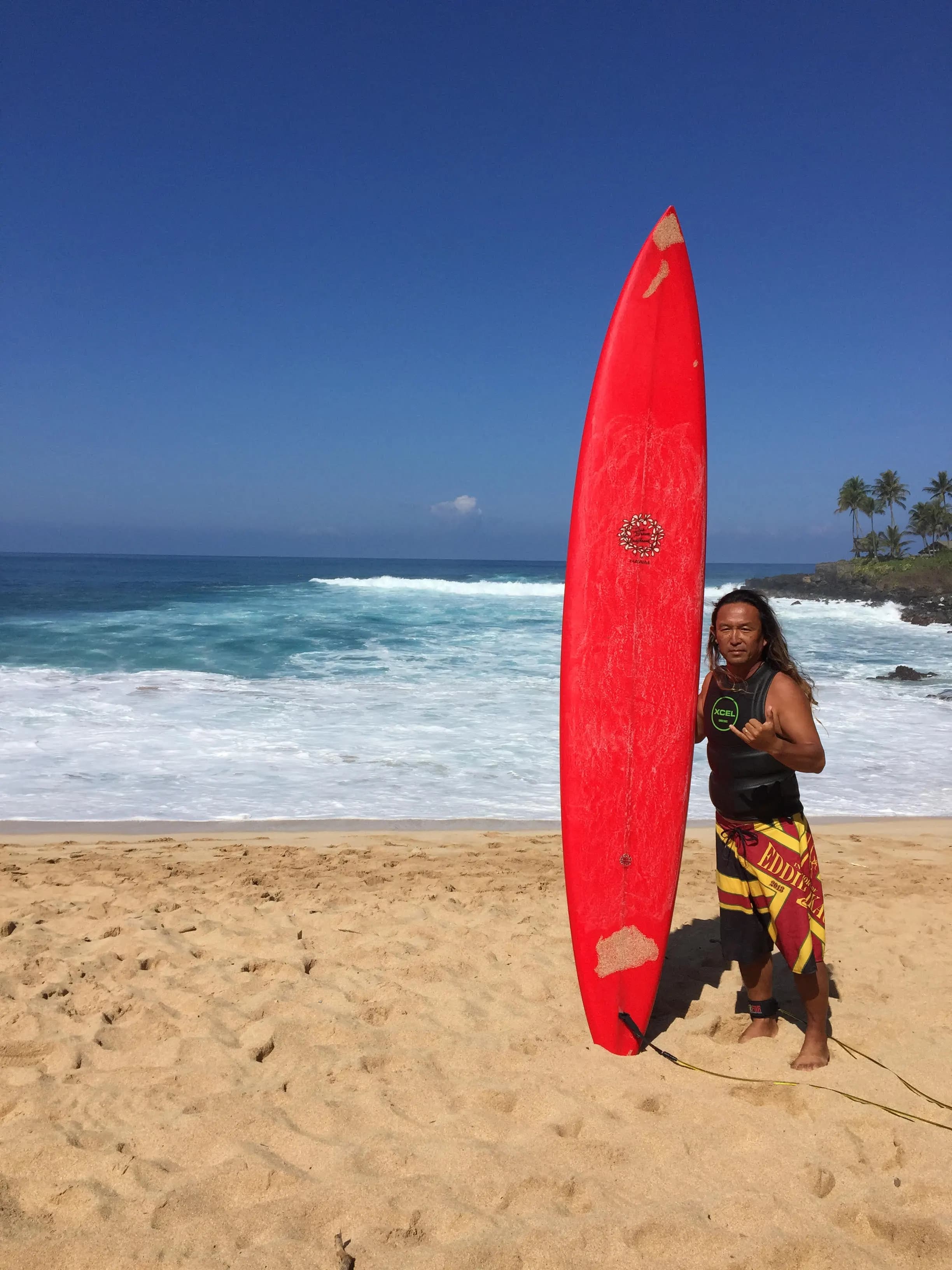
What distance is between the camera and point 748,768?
2.41 metres

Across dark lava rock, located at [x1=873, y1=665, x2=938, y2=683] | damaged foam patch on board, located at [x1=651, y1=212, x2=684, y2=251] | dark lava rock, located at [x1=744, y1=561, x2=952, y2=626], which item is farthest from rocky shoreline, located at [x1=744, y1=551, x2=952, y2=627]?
damaged foam patch on board, located at [x1=651, y1=212, x2=684, y2=251]

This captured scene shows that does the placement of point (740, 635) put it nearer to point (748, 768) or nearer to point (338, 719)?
point (748, 768)

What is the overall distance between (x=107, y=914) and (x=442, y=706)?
21.6 feet

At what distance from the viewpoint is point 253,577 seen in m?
51.5

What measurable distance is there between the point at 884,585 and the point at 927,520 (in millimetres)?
23497

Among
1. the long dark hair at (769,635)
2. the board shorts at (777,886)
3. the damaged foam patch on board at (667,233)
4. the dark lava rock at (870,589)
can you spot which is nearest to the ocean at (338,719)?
the board shorts at (777,886)

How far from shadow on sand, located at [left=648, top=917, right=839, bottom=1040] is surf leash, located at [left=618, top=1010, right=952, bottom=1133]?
0.41 ft

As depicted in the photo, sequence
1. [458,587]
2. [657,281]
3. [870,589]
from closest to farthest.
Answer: [657,281], [870,589], [458,587]

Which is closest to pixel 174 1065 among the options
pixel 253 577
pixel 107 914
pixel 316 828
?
pixel 107 914

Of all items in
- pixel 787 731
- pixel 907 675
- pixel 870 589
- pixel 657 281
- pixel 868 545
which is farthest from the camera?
pixel 868 545

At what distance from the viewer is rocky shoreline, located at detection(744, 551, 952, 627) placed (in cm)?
3222

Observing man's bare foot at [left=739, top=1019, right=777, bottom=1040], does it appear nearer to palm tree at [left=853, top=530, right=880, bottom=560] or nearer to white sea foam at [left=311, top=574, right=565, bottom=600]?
white sea foam at [left=311, top=574, right=565, bottom=600]

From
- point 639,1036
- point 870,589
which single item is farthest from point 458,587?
point 639,1036

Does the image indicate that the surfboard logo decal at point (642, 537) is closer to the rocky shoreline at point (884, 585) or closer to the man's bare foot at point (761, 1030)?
the man's bare foot at point (761, 1030)
